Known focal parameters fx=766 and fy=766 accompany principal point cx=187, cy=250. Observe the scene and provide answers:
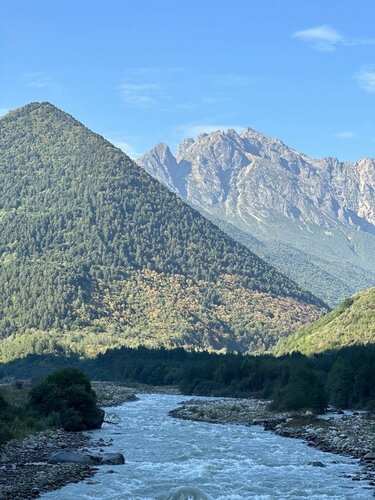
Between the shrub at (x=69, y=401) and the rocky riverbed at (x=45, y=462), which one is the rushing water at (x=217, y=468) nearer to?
the rocky riverbed at (x=45, y=462)

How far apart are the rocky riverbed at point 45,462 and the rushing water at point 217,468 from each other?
117 centimetres

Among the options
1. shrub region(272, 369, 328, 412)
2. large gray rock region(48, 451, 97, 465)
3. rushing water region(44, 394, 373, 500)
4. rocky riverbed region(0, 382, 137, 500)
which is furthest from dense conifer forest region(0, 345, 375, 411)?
large gray rock region(48, 451, 97, 465)

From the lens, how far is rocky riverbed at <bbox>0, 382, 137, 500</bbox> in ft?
156

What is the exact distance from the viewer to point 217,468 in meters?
57.9

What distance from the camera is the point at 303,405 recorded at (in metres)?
101

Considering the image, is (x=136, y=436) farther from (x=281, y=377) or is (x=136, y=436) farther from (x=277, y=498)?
(x=281, y=377)

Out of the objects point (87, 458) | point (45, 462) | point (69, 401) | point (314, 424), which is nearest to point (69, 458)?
point (87, 458)

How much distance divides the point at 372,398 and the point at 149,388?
247 ft

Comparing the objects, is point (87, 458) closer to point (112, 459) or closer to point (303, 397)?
point (112, 459)

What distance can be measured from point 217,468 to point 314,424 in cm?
2749

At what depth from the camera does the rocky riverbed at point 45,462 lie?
4769 cm

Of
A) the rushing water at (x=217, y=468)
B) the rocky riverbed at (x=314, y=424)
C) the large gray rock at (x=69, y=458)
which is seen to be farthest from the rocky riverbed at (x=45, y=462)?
the rocky riverbed at (x=314, y=424)

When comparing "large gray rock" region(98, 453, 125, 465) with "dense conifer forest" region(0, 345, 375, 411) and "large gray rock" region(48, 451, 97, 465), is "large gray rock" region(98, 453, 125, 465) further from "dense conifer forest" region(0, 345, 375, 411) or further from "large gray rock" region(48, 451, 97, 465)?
"dense conifer forest" region(0, 345, 375, 411)

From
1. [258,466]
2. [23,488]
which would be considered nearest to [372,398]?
[258,466]
